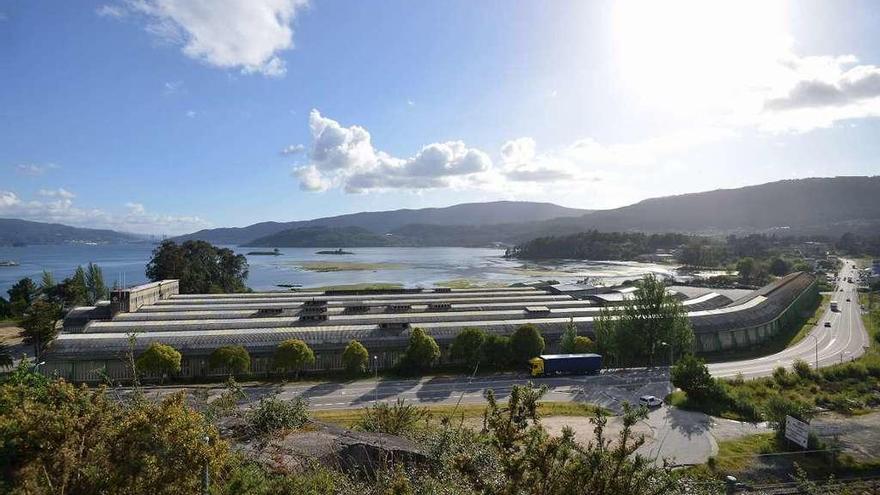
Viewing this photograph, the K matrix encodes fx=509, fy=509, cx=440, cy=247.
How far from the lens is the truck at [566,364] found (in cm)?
3328

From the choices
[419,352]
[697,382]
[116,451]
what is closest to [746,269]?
[697,382]

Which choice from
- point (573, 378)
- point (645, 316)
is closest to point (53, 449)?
point (573, 378)

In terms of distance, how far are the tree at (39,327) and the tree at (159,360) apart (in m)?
13.1

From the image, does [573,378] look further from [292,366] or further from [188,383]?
[188,383]

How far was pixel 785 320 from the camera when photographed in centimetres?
5244

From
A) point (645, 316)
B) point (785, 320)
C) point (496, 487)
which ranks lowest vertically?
point (785, 320)

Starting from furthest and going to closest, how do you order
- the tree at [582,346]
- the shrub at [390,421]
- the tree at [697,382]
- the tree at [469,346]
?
the tree at [582,346] → the tree at [469,346] → the tree at [697,382] → the shrub at [390,421]

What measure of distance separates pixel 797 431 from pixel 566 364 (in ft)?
47.2

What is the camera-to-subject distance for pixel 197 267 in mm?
70062

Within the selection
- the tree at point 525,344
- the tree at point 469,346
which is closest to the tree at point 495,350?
the tree at point 469,346

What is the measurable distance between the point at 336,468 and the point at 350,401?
652 inches

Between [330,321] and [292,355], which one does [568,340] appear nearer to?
[330,321]

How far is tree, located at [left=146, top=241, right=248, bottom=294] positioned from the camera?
64.9 m

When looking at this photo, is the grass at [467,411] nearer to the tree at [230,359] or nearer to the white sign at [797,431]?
the white sign at [797,431]
